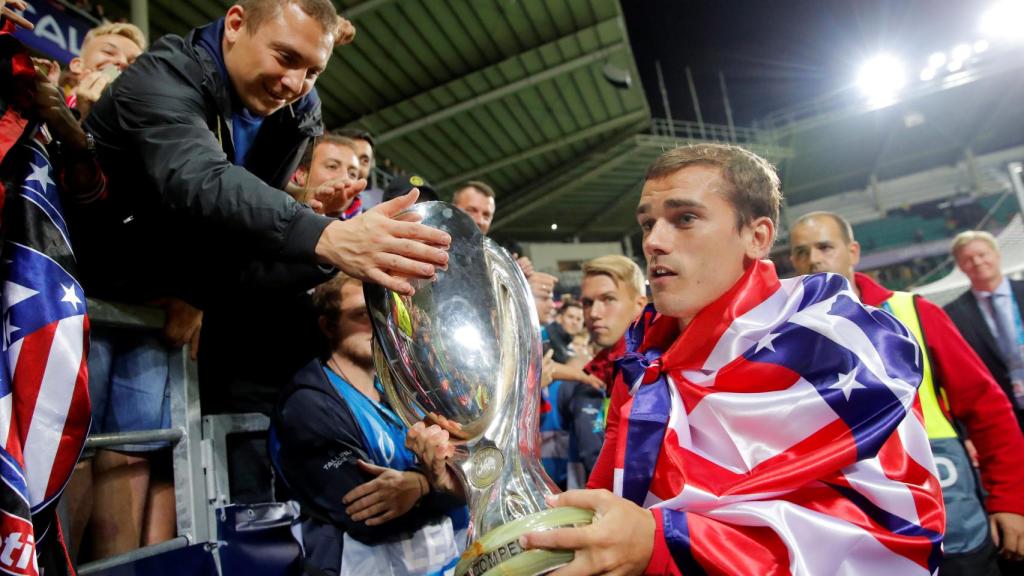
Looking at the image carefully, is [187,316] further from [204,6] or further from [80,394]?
A: [204,6]

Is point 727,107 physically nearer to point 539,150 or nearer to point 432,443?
point 539,150

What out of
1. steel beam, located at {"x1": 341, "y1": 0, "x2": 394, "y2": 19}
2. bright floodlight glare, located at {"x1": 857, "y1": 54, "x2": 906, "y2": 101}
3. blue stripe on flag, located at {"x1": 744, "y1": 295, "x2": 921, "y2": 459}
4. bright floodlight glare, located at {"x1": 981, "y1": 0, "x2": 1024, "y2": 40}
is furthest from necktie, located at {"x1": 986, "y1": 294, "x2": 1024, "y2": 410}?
bright floodlight glare, located at {"x1": 857, "y1": 54, "x2": 906, "y2": 101}

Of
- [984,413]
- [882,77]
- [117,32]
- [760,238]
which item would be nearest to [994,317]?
[984,413]

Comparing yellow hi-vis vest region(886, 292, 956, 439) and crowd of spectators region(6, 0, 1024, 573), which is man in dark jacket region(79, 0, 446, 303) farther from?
yellow hi-vis vest region(886, 292, 956, 439)

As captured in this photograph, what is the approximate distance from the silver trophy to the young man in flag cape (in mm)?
82

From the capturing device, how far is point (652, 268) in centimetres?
141

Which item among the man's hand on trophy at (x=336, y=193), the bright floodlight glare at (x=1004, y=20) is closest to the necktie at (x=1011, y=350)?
the man's hand on trophy at (x=336, y=193)

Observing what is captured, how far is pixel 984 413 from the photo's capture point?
2.17 m

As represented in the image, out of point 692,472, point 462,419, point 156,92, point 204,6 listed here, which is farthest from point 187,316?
point 204,6

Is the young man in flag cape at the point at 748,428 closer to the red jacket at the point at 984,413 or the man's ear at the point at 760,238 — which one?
the man's ear at the point at 760,238

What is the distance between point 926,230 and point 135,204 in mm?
24353

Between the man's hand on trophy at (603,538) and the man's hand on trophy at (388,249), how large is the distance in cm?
42

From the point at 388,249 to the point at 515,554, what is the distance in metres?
0.51

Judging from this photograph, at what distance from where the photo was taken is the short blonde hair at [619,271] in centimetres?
309
